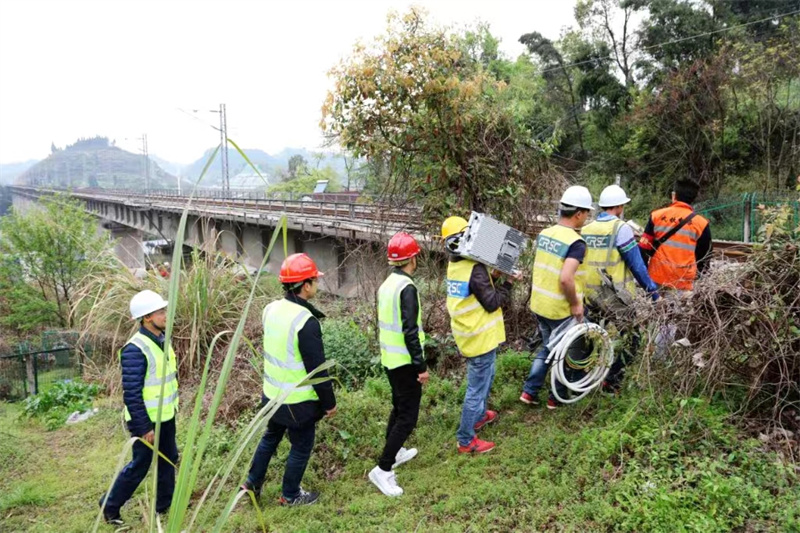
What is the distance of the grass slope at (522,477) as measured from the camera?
9.71ft

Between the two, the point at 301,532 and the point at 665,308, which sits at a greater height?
the point at 665,308

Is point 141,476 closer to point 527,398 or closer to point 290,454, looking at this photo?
point 290,454

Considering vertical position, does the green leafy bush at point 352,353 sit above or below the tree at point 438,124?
below

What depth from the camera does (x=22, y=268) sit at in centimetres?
1770

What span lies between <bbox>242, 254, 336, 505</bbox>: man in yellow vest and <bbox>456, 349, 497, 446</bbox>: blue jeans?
1.10 meters

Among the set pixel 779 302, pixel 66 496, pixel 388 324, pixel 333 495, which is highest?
pixel 779 302

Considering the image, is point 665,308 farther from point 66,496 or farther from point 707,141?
point 707,141

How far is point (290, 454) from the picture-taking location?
3756 mm

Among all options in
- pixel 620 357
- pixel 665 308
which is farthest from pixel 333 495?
pixel 665 308

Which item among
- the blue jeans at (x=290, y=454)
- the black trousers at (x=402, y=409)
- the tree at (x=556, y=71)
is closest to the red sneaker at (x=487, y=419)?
the black trousers at (x=402, y=409)

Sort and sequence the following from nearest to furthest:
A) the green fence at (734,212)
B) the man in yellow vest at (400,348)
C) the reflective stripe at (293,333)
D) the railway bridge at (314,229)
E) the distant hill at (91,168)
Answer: the reflective stripe at (293,333) < the man in yellow vest at (400,348) < the railway bridge at (314,229) < the green fence at (734,212) < the distant hill at (91,168)

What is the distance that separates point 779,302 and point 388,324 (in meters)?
2.60

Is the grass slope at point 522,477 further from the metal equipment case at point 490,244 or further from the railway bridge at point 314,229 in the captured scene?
the railway bridge at point 314,229

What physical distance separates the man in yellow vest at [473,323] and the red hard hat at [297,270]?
1083 mm
